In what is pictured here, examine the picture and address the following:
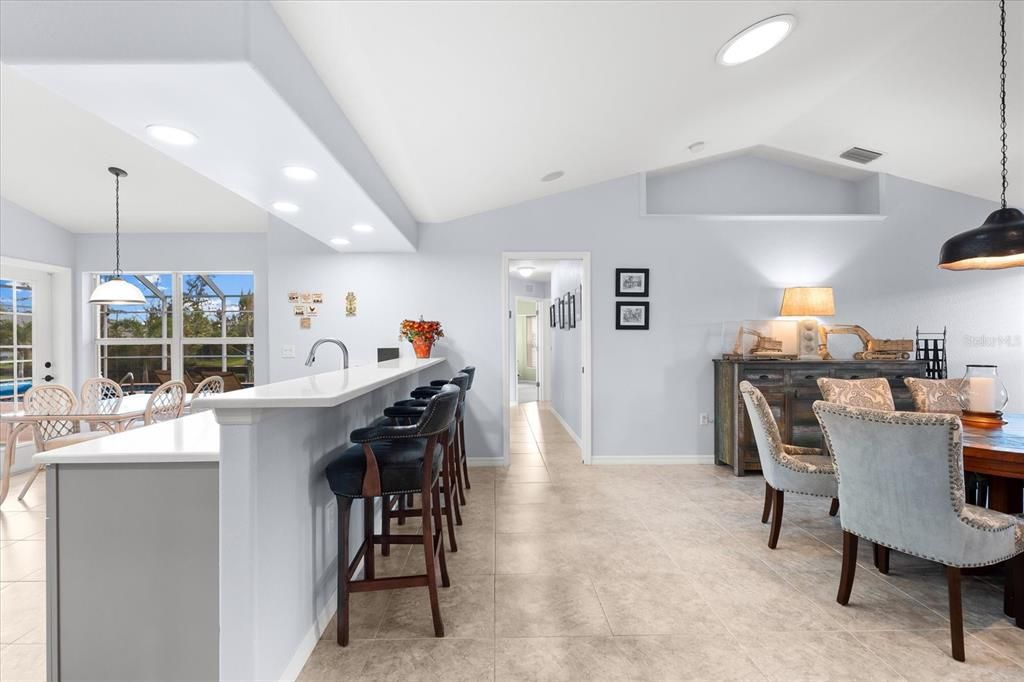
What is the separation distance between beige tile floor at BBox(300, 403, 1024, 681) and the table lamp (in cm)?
179

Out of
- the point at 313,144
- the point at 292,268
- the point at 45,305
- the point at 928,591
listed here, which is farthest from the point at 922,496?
the point at 45,305

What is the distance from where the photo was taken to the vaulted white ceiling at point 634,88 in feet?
6.60

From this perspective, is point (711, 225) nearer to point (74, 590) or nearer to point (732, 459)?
point (732, 459)

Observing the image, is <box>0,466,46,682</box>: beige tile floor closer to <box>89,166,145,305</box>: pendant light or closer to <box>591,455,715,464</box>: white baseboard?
<box>89,166,145,305</box>: pendant light

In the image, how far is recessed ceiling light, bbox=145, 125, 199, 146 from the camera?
1.94m

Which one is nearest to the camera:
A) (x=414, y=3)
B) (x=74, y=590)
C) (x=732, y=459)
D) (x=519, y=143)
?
(x=74, y=590)

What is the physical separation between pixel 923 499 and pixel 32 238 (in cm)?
730

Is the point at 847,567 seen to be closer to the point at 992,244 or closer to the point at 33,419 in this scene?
the point at 992,244

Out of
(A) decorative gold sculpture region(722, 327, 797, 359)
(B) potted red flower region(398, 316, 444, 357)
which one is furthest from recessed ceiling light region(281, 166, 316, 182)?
(A) decorative gold sculpture region(722, 327, 797, 359)

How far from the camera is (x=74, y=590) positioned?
1.53 meters

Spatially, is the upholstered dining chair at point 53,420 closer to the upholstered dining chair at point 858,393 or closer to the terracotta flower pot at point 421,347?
the terracotta flower pot at point 421,347

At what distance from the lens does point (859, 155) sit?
14.6 ft

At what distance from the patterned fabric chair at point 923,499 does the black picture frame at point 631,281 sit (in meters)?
2.73

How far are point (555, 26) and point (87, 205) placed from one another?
521cm
